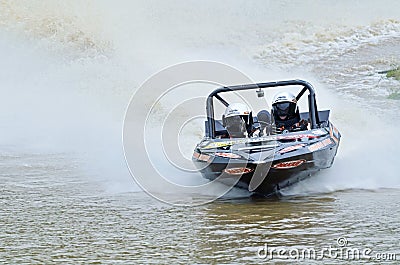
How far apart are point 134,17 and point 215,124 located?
2312 cm

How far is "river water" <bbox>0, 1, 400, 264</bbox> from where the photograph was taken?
7.20 m

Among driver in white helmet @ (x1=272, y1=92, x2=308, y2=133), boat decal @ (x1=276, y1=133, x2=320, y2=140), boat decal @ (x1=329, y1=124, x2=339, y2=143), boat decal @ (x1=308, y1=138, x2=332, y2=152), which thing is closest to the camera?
boat decal @ (x1=308, y1=138, x2=332, y2=152)

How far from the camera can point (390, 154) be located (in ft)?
38.2

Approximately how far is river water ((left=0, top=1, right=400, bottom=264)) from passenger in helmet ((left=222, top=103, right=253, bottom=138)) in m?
1.09

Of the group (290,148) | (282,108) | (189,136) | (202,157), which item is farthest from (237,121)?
(189,136)

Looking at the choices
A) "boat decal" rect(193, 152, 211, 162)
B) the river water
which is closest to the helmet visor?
the river water

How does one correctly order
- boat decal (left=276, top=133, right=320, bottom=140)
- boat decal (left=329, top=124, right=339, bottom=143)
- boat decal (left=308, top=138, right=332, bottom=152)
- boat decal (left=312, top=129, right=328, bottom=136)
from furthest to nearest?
boat decal (left=329, top=124, right=339, bottom=143) < boat decal (left=312, top=129, right=328, bottom=136) < boat decal (left=276, top=133, right=320, bottom=140) < boat decal (left=308, top=138, right=332, bottom=152)

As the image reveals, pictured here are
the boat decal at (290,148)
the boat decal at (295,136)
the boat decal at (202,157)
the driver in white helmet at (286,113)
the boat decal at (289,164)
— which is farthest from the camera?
the driver in white helmet at (286,113)

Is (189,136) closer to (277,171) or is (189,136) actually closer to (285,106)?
(285,106)

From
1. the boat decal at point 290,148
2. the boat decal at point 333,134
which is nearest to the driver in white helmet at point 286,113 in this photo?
the boat decal at point 333,134

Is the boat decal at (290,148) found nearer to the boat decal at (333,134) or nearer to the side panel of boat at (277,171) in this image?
the side panel of boat at (277,171)

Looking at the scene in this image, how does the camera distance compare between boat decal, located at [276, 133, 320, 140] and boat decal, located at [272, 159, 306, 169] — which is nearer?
boat decal, located at [272, 159, 306, 169]

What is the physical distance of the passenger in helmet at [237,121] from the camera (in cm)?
1050

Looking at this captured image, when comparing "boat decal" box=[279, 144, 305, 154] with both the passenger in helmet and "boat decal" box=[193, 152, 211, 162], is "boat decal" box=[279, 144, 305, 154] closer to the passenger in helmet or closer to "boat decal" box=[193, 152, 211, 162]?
"boat decal" box=[193, 152, 211, 162]
